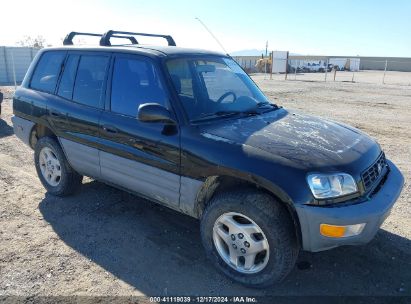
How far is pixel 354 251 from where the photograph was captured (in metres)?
3.71

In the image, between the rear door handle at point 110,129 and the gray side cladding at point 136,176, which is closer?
the gray side cladding at point 136,176

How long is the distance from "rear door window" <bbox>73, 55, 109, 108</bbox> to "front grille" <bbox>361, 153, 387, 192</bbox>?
8.90ft

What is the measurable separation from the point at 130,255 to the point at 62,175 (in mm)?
1694

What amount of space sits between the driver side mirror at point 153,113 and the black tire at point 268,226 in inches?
33.3

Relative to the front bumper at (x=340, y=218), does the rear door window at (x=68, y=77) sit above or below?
above

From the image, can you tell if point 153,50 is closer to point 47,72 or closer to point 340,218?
point 47,72

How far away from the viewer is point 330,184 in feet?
9.12

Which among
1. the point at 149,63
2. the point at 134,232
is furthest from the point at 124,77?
the point at 134,232

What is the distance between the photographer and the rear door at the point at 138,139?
3441 mm

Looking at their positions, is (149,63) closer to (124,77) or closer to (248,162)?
(124,77)

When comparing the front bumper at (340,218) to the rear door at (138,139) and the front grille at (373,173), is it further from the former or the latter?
the rear door at (138,139)

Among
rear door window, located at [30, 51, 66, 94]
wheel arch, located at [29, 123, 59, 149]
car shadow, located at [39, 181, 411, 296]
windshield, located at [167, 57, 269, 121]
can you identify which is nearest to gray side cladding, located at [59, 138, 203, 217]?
wheel arch, located at [29, 123, 59, 149]

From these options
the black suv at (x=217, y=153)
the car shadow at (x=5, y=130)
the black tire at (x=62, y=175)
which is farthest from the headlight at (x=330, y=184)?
the car shadow at (x=5, y=130)

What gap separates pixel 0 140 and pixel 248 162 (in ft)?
22.1
